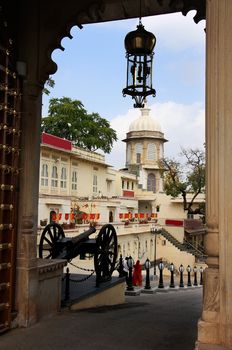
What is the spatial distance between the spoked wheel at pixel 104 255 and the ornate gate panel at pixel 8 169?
4384mm

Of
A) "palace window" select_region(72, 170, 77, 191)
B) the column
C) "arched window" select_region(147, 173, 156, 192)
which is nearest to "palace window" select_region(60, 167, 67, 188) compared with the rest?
"palace window" select_region(72, 170, 77, 191)

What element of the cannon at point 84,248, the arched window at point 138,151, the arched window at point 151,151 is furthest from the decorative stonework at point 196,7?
the arched window at point 138,151

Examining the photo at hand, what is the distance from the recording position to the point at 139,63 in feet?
19.7

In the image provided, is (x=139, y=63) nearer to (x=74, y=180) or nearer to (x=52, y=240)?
(x=52, y=240)

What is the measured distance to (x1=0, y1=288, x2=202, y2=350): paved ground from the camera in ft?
15.8

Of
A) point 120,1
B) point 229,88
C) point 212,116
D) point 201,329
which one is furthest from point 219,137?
point 120,1

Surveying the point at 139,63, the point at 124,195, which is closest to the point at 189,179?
the point at 124,195

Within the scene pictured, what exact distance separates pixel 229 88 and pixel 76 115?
3536cm

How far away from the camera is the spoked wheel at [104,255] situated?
10.0 m

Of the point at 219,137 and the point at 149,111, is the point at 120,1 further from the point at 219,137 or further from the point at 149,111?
the point at 149,111

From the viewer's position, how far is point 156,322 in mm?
6289

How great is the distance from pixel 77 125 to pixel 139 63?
108 feet

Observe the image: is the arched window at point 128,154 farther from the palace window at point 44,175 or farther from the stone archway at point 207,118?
the stone archway at point 207,118

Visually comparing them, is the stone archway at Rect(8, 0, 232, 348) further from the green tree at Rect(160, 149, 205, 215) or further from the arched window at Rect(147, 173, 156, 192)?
the arched window at Rect(147, 173, 156, 192)
